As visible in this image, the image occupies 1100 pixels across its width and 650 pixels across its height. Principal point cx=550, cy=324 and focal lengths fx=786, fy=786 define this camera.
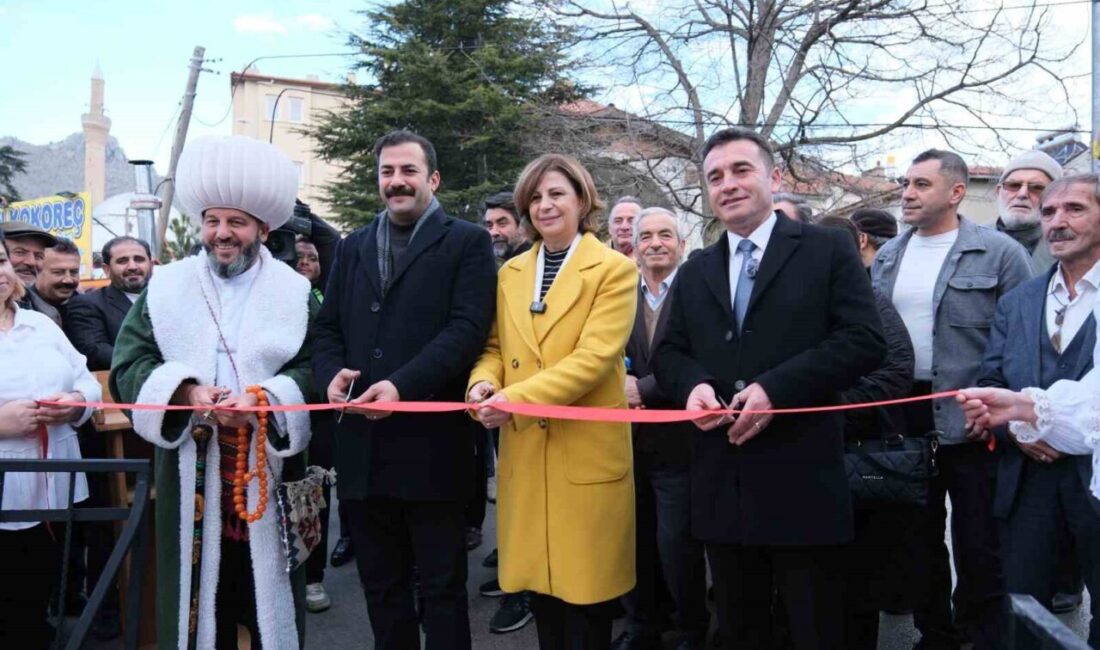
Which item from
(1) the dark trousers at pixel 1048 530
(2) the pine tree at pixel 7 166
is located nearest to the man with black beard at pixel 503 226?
(1) the dark trousers at pixel 1048 530

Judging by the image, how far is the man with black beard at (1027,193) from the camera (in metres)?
4.26

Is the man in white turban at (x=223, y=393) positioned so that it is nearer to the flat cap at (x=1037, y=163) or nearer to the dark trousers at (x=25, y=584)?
the dark trousers at (x=25, y=584)

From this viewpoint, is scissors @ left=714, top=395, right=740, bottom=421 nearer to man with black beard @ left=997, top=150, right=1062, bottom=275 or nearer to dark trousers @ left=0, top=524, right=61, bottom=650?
man with black beard @ left=997, top=150, right=1062, bottom=275

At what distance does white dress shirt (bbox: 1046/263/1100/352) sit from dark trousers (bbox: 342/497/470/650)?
2318 mm

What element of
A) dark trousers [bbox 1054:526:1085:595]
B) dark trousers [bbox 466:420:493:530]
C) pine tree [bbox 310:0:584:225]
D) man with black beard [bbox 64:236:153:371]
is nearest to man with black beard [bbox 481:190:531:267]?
dark trousers [bbox 466:420:493:530]

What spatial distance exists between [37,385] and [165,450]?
0.67 metres

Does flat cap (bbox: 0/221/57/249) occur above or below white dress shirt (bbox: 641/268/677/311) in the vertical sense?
above

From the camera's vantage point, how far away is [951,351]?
11.2ft

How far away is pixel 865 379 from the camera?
332 centimetres

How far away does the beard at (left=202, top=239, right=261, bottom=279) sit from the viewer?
3080 millimetres

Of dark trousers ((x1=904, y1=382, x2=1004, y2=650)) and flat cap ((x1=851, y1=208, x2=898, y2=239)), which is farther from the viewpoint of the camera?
flat cap ((x1=851, y1=208, x2=898, y2=239))

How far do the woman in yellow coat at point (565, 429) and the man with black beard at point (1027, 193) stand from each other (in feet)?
8.58

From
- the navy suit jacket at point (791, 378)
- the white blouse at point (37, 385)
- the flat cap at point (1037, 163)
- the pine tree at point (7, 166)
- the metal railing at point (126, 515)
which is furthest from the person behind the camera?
the pine tree at point (7, 166)

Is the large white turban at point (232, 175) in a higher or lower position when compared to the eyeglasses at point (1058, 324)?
higher
